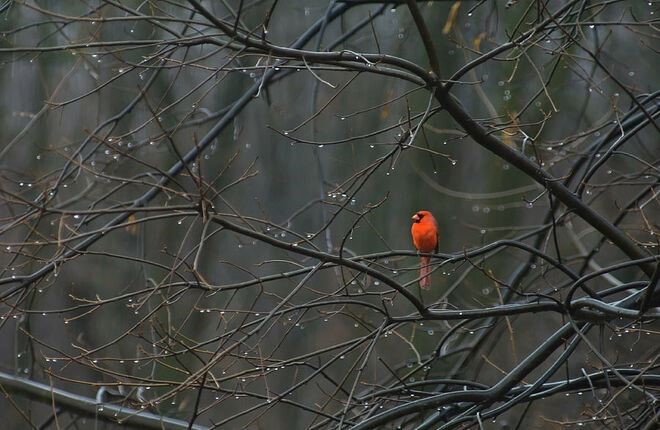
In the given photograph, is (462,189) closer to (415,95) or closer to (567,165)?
(415,95)

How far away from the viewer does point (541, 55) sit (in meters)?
9.34

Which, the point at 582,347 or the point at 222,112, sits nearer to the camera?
the point at 222,112

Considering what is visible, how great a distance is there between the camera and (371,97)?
1055 cm

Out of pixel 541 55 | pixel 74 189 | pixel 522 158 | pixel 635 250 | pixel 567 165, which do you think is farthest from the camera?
pixel 74 189

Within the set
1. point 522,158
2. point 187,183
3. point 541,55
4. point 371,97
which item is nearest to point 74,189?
point 187,183

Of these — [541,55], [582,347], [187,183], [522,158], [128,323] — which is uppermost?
[541,55]

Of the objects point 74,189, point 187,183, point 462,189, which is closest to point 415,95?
point 462,189

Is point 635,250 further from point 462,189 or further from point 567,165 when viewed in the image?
point 462,189

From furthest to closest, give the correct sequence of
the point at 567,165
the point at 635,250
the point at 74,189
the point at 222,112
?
the point at 74,189 → the point at 567,165 → the point at 222,112 → the point at 635,250

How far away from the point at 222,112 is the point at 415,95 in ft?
12.6

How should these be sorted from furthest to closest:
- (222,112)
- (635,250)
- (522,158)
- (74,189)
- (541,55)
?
(74,189), (541,55), (222,112), (635,250), (522,158)

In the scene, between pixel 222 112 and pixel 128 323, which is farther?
pixel 128 323

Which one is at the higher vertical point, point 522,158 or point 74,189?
point 74,189

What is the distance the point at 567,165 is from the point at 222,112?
145 inches
